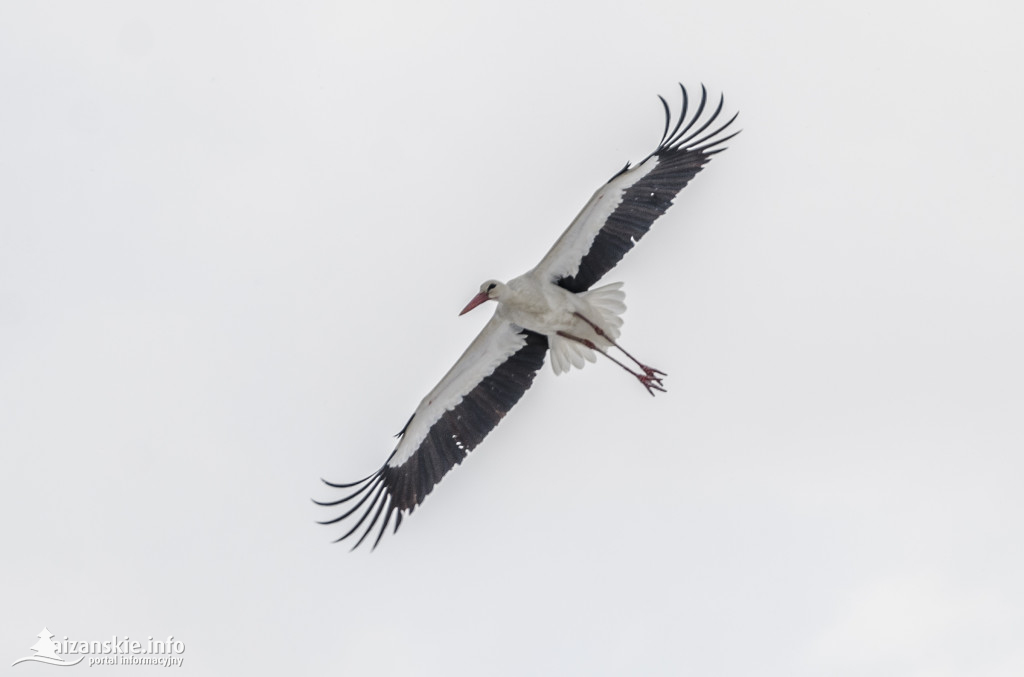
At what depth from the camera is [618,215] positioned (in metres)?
6.57

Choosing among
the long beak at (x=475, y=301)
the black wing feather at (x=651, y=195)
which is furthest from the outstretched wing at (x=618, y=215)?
the long beak at (x=475, y=301)

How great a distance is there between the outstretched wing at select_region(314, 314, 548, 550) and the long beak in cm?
15

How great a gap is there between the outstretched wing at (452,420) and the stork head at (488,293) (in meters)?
0.14

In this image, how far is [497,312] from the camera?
675 centimetres

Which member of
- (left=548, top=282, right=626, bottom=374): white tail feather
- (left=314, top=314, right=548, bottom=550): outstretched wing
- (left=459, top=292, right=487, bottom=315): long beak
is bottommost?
(left=314, top=314, right=548, bottom=550): outstretched wing

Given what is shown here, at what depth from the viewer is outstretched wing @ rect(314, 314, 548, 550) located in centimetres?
670

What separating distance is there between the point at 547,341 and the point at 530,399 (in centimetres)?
45

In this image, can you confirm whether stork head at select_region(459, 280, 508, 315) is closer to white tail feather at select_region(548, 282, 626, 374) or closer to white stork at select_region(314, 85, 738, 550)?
white stork at select_region(314, 85, 738, 550)

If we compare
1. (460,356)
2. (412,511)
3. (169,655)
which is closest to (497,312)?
(460,356)

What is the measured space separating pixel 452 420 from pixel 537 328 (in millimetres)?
814

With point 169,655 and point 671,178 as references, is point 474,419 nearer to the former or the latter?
point 671,178

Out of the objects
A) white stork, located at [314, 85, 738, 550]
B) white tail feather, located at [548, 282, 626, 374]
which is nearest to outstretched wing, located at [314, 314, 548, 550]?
white stork, located at [314, 85, 738, 550]

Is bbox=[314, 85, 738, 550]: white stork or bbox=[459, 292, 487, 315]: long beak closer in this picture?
bbox=[314, 85, 738, 550]: white stork

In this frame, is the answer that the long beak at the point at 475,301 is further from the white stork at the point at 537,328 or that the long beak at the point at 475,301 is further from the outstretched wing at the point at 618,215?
the outstretched wing at the point at 618,215
